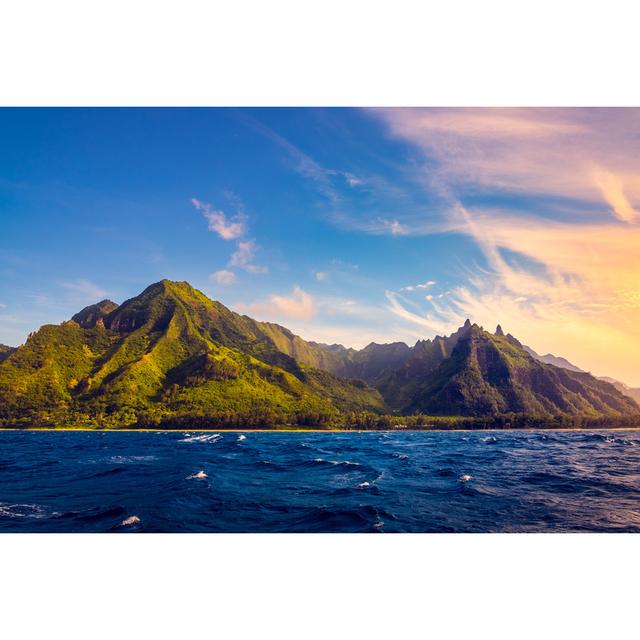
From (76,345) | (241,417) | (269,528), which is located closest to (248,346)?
(76,345)

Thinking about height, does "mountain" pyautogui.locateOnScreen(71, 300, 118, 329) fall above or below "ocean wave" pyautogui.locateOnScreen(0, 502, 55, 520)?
above

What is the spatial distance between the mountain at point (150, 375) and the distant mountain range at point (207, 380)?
0.36 m

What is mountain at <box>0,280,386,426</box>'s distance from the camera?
7944 cm

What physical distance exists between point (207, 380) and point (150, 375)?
53.4 feet

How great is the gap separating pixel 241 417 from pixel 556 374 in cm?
10899

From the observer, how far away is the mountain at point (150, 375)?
261 feet

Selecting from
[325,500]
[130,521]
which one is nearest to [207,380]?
[325,500]

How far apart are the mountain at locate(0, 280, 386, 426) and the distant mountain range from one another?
36 cm

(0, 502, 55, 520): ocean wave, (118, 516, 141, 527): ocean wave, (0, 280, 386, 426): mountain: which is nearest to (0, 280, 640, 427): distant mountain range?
(0, 280, 386, 426): mountain

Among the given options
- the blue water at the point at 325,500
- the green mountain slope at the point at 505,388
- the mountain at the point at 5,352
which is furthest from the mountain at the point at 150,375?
the blue water at the point at 325,500

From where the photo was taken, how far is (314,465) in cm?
1866

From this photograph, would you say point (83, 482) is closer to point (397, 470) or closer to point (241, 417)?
point (397, 470)

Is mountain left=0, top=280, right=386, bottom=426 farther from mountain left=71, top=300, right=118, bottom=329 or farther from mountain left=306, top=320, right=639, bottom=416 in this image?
mountain left=306, top=320, right=639, bottom=416

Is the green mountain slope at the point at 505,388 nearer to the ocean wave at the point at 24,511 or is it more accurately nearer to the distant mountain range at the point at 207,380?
the distant mountain range at the point at 207,380
